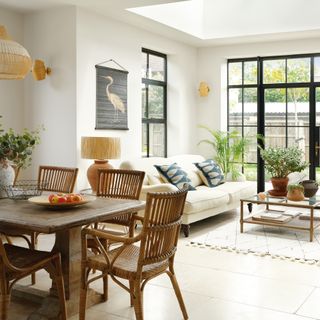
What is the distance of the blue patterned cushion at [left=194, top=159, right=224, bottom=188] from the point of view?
6.83 meters

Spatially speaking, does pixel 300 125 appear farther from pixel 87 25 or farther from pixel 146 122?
pixel 87 25

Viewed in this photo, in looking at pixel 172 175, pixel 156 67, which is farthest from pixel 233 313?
pixel 156 67

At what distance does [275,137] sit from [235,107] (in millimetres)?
879

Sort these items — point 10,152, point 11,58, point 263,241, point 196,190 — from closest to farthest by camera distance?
1. point 10,152
2. point 11,58
3. point 263,241
4. point 196,190

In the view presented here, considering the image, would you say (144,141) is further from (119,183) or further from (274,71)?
(119,183)

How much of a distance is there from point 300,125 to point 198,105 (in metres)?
1.76

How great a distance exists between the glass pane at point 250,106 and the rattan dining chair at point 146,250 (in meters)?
5.56

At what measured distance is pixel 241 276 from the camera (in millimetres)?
4066

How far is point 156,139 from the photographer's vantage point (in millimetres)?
7754

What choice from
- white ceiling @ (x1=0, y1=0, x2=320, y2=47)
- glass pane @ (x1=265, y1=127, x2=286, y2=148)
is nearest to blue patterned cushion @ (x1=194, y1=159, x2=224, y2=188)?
glass pane @ (x1=265, y1=127, x2=286, y2=148)

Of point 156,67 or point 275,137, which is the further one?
point 275,137

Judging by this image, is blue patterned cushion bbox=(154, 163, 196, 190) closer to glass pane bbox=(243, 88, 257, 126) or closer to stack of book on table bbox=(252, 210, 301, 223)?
stack of book on table bbox=(252, 210, 301, 223)

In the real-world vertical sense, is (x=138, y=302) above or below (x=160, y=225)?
below

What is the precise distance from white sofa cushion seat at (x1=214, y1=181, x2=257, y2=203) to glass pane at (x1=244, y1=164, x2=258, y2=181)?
3.89 ft
